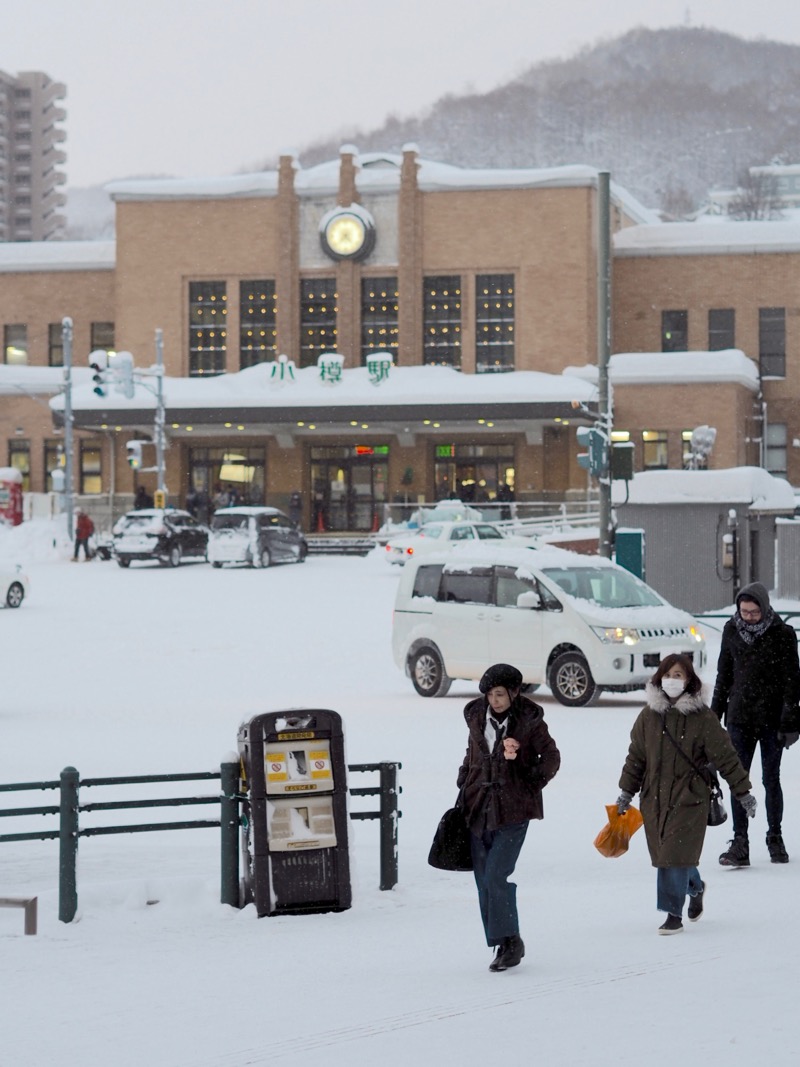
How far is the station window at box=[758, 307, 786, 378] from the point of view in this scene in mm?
64500

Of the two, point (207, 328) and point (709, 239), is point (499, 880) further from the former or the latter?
point (709, 239)

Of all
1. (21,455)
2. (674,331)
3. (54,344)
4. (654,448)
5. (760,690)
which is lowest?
(760,690)

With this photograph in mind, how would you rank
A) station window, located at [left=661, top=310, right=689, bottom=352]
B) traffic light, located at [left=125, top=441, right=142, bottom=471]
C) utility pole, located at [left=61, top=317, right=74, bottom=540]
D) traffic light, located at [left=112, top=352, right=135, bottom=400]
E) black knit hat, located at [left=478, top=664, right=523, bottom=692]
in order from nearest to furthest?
black knit hat, located at [left=478, top=664, right=523, bottom=692], traffic light, located at [left=112, top=352, right=135, bottom=400], utility pole, located at [left=61, top=317, right=74, bottom=540], traffic light, located at [left=125, top=441, right=142, bottom=471], station window, located at [left=661, top=310, right=689, bottom=352]

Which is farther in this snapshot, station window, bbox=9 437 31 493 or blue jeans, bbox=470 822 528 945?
station window, bbox=9 437 31 493

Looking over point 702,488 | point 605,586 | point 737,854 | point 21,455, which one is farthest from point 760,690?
point 21,455

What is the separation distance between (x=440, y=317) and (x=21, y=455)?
1738cm

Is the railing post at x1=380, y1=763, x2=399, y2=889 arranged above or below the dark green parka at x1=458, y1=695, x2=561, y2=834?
below

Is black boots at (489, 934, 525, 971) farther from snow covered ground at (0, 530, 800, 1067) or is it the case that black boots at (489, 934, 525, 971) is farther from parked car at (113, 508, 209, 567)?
parked car at (113, 508, 209, 567)

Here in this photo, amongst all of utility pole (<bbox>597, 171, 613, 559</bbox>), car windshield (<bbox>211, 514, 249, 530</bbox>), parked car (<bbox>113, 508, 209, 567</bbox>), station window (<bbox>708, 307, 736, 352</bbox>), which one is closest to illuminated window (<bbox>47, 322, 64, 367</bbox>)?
parked car (<bbox>113, 508, 209, 567</bbox>)

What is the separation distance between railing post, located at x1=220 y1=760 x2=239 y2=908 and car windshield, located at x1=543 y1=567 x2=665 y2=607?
10.8 meters

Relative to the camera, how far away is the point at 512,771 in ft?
25.0

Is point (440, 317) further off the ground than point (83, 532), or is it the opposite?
point (440, 317)

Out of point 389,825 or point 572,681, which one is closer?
point 389,825

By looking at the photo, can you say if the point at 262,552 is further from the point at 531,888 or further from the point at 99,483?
the point at 531,888
